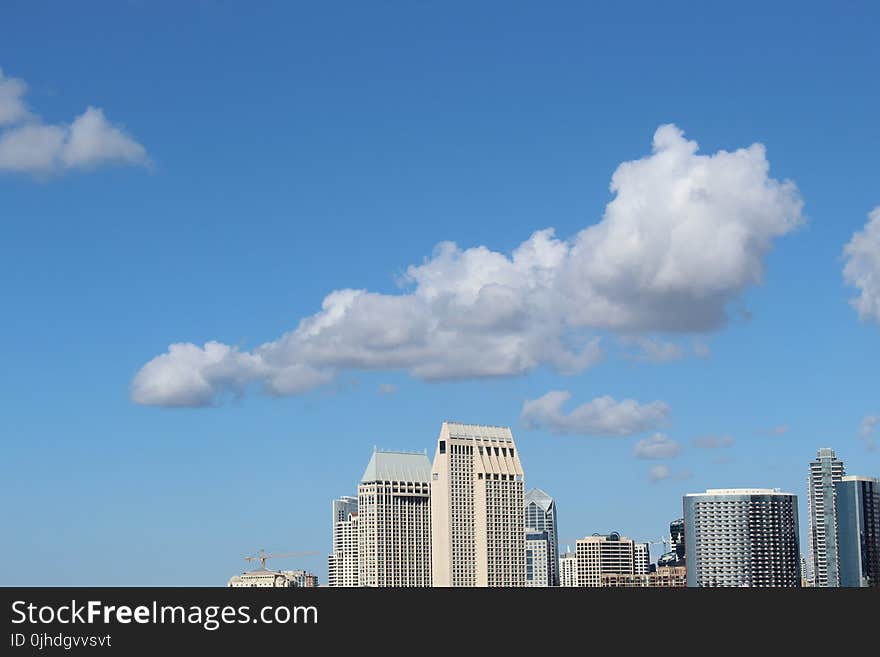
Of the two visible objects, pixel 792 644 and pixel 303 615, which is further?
pixel 792 644

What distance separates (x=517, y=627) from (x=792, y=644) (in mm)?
15663

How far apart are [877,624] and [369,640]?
2930cm

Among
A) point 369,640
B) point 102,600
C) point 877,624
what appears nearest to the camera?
point 102,600

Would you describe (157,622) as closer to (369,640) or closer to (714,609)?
(369,640)

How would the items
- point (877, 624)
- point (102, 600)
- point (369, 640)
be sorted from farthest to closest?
point (877, 624)
point (369, 640)
point (102, 600)

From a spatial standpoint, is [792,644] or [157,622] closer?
[157,622]

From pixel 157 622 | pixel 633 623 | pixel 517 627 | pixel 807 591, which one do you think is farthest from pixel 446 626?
pixel 807 591

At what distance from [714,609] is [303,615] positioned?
79.3 feet

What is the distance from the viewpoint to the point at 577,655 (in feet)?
235

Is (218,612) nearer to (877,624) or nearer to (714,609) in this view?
(714,609)

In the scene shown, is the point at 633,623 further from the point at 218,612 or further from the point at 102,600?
the point at 102,600

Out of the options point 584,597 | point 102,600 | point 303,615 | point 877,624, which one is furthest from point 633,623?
point 102,600

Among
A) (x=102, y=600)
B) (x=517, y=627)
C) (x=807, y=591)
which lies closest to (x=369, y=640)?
(x=517, y=627)

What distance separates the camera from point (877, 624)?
7475 cm
